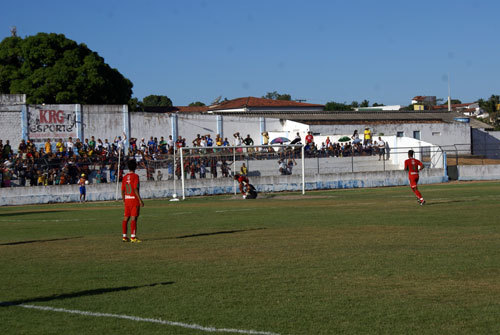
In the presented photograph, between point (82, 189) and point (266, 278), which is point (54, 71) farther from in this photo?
point (266, 278)

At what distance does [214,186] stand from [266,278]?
102 feet

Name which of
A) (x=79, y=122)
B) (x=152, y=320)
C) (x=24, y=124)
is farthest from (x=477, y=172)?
(x=152, y=320)

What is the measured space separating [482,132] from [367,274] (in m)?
68.1

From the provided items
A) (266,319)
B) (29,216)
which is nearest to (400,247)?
(266,319)

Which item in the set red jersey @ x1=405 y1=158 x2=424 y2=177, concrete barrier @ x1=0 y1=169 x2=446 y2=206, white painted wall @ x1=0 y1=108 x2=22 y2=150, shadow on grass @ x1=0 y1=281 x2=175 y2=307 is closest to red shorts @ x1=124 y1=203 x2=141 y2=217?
shadow on grass @ x1=0 y1=281 x2=175 y2=307

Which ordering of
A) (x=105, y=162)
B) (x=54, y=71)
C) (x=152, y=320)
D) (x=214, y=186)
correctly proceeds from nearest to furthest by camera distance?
(x=152, y=320) → (x=105, y=162) → (x=214, y=186) → (x=54, y=71)

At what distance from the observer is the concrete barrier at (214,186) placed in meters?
38.0

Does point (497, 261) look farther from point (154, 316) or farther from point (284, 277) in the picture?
point (154, 316)

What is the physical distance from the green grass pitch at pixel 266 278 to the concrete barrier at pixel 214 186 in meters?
18.4

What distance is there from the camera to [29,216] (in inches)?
1102

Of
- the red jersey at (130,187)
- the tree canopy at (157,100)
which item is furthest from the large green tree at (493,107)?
the red jersey at (130,187)

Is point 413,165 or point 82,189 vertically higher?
point 413,165

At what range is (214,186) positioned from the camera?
41.4 meters

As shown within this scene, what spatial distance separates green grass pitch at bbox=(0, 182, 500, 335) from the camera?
25.5 feet
